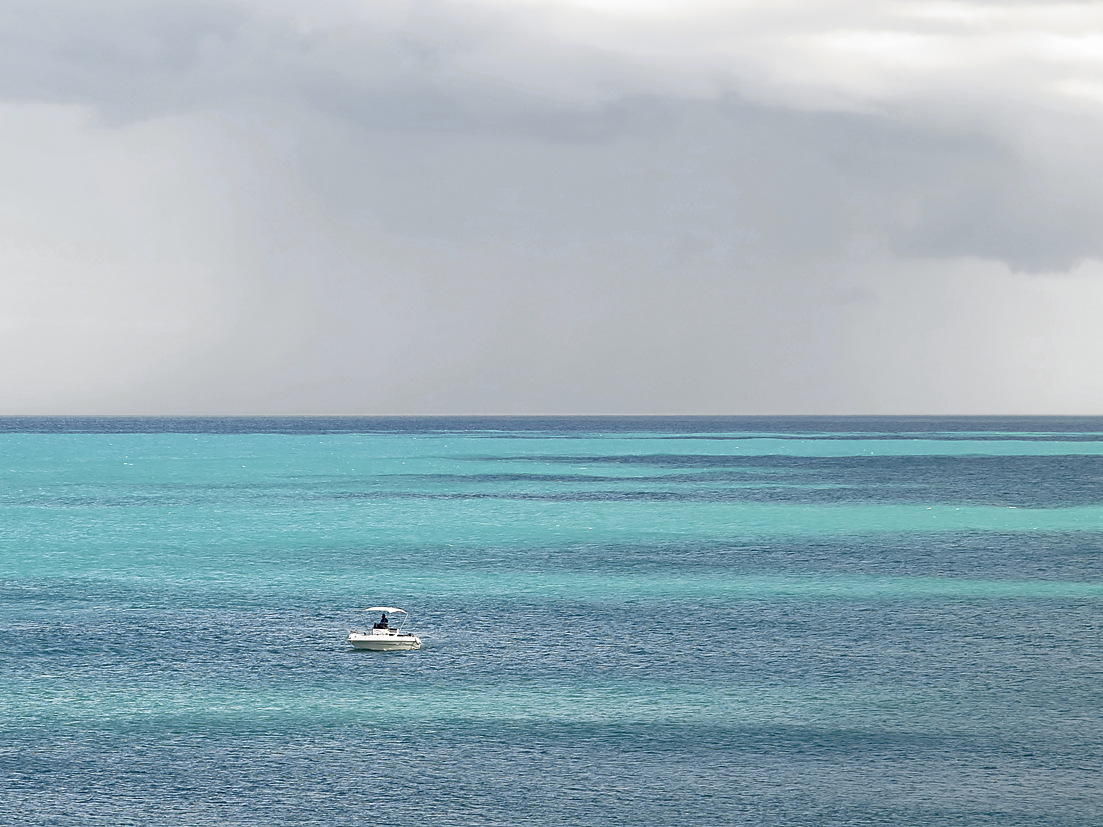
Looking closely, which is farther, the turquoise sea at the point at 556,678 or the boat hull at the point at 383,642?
the boat hull at the point at 383,642

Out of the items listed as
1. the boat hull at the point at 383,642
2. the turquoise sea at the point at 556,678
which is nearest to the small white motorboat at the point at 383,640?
the boat hull at the point at 383,642

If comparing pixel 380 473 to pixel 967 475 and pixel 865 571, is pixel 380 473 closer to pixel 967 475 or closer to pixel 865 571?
pixel 967 475

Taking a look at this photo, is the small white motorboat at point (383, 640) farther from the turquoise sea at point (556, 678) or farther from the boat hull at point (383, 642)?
the turquoise sea at point (556, 678)

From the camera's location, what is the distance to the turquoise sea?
37.6m

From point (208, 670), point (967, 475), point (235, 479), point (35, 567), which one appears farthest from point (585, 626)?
point (967, 475)

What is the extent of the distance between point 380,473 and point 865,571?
117 meters

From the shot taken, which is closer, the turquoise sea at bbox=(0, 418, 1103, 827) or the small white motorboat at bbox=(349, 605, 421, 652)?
the turquoise sea at bbox=(0, 418, 1103, 827)

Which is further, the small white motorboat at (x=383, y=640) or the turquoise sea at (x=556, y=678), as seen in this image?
the small white motorboat at (x=383, y=640)

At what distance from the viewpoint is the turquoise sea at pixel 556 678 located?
3759 centimetres

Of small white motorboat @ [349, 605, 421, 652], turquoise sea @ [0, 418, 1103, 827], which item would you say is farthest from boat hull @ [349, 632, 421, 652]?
turquoise sea @ [0, 418, 1103, 827]

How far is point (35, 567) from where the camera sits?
8306cm

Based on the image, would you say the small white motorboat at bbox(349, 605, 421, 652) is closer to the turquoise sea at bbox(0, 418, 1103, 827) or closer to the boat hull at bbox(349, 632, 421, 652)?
the boat hull at bbox(349, 632, 421, 652)

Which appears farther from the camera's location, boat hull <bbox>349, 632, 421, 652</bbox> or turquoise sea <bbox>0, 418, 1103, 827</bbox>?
boat hull <bbox>349, 632, 421, 652</bbox>

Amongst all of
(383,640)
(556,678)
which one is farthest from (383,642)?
(556,678)
